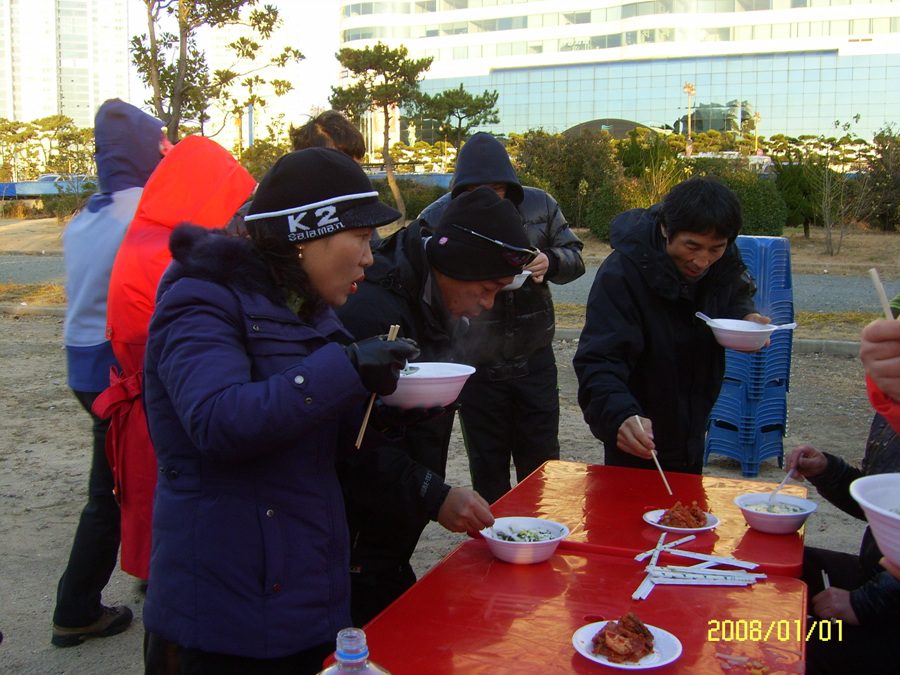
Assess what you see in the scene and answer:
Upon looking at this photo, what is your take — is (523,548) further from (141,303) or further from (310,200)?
(141,303)

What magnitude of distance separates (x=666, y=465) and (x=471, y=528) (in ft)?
4.13

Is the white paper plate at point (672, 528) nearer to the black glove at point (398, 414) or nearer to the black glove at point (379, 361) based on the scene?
the black glove at point (398, 414)

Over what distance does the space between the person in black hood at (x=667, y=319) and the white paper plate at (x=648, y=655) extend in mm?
1130

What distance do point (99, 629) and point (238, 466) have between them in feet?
7.10

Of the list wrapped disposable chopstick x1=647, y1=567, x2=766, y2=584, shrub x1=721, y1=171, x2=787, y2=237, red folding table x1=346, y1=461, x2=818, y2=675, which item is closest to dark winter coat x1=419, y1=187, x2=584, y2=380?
red folding table x1=346, y1=461, x2=818, y2=675

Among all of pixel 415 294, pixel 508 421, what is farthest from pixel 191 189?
pixel 508 421

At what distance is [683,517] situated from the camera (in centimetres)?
227

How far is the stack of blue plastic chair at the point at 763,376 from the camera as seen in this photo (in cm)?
521

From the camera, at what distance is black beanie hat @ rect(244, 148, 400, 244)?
165 cm

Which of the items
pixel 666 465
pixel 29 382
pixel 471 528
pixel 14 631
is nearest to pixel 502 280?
pixel 471 528

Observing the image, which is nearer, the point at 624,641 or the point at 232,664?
the point at 624,641

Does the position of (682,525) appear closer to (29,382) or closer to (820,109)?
(29,382)

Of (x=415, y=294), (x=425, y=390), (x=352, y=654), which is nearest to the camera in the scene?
(x=352, y=654)

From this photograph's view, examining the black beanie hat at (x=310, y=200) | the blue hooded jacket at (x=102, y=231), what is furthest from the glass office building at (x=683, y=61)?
the black beanie hat at (x=310, y=200)
